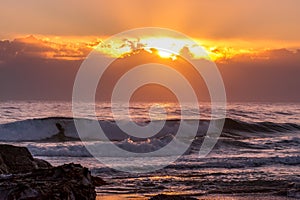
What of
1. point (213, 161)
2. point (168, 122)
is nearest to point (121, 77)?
point (168, 122)

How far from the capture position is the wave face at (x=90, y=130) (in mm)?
41719

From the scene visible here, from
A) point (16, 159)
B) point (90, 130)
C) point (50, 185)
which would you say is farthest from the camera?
point (90, 130)

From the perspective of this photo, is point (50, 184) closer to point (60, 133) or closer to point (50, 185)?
point (50, 185)

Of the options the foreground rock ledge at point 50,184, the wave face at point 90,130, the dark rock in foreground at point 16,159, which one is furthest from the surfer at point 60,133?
the foreground rock ledge at point 50,184

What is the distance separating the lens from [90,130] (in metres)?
46.2

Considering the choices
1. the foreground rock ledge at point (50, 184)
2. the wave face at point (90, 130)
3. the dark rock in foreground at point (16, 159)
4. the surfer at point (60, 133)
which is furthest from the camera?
the wave face at point (90, 130)

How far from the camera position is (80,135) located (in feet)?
141

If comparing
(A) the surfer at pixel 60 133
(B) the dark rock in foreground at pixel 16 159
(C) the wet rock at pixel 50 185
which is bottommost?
(C) the wet rock at pixel 50 185

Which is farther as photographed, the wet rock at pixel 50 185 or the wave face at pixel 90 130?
the wave face at pixel 90 130

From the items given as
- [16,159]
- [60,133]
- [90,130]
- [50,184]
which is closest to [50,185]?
[50,184]

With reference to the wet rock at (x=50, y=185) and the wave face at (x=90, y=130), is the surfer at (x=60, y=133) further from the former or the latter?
the wet rock at (x=50, y=185)

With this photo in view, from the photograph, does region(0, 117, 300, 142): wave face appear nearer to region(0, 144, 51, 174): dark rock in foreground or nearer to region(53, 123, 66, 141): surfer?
region(53, 123, 66, 141): surfer

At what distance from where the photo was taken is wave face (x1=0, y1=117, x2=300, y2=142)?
41.7m

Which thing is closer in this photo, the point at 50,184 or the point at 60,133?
the point at 50,184
